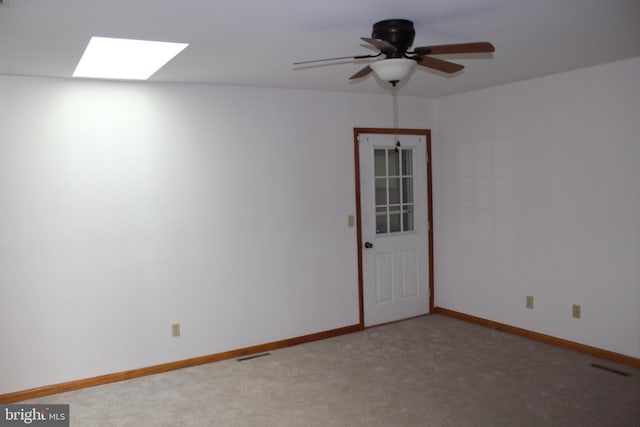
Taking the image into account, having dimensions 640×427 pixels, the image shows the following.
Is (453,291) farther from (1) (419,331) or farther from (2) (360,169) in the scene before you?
(2) (360,169)

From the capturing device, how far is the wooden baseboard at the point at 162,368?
3.87m

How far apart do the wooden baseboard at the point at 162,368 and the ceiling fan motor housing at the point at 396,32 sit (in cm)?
302

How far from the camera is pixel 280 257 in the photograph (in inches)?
191

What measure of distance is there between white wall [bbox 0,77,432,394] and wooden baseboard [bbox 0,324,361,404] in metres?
0.06

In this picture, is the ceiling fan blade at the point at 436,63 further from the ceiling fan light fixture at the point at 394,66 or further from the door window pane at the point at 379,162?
the door window pane at the point at 379,162

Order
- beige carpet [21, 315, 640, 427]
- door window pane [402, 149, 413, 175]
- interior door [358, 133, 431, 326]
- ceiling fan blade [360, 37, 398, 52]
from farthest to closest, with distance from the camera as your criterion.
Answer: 1. door window pane [402, 149, 413, 175]
2. interior door [358, 133, 431, 326]
3. beige carpet [21, 315, 640, 427]
4. ceiling fan blade [360, 37, 398, 52]

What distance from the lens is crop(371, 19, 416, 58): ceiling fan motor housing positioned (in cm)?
266

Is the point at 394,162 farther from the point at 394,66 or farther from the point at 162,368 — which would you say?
the point at 162,368

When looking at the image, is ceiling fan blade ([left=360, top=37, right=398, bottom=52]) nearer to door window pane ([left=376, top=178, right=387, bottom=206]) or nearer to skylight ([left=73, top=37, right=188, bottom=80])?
skylight ([left=73, top=37, right=188, bottom=80])

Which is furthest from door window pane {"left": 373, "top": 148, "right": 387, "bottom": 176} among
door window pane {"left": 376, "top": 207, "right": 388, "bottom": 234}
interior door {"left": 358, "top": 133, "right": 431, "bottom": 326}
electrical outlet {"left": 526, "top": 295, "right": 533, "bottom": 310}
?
electrical outlet {"left": 526, "top": 295, "right": 533, "bottom": 310}

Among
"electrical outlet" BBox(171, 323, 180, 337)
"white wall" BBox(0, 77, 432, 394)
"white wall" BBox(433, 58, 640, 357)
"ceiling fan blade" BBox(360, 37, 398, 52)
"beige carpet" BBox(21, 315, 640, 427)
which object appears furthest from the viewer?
"electrical outlet" BBox(171, 323, 180, 337)

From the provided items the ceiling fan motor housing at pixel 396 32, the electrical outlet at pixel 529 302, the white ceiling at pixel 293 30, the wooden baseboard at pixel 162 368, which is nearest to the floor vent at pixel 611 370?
the electrical outlet at pixel 529 302

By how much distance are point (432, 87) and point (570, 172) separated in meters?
1.43

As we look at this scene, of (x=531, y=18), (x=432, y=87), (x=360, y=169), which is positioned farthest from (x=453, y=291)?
(x=531, y=18)
